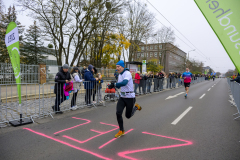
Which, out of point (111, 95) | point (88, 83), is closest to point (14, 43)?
point (88, 83)

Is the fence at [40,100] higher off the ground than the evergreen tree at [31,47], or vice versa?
the evergreen tree at [31,47]

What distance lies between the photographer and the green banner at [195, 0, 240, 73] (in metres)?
1.88

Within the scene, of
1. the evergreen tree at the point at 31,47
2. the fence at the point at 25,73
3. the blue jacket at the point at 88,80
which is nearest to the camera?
the blue jacket at the point at 88,80

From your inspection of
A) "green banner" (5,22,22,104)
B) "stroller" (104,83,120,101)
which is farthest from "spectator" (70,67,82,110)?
"stroller" (104,83,120,101)

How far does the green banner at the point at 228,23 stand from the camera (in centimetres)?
188

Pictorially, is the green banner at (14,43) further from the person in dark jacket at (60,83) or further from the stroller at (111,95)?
the stroller at (111,95)

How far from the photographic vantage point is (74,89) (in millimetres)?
6762

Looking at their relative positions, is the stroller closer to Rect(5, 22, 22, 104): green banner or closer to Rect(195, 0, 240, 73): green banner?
Rect(5, 22, 22, 104): green banner

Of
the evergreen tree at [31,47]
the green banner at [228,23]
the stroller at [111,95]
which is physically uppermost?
the evergreen tree at [31,47]

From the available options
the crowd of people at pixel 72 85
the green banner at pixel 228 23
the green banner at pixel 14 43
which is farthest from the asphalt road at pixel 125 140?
the green banner at pixel 228 23

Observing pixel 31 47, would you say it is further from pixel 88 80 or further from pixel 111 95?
pixel 88 80

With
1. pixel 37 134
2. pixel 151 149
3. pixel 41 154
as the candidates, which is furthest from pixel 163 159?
pixel 37 134

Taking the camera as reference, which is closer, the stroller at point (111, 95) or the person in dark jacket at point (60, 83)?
the person in dark jacket at point (60, 83)

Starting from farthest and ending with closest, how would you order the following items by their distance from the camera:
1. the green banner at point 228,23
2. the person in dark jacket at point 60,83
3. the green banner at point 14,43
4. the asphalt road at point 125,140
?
1. the person in dark jacket at point 60,83
2. the green banner at point 14,43
3. the asphalt road at point 125,140
4. the green banner at point 228,23
